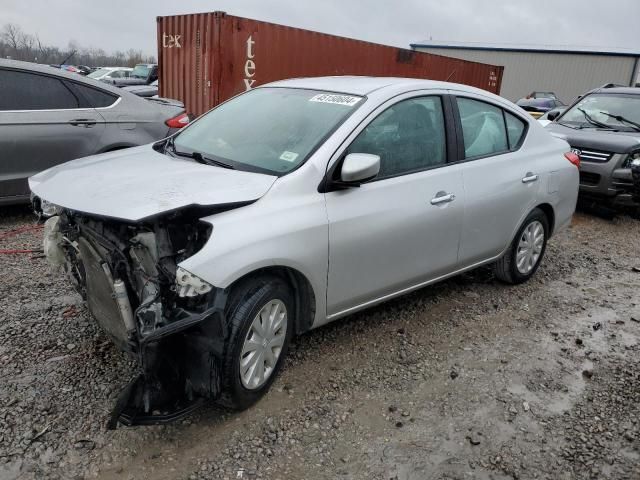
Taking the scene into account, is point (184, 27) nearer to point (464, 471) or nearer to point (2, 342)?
point (2, 342)

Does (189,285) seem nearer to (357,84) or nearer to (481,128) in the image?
(357,84)

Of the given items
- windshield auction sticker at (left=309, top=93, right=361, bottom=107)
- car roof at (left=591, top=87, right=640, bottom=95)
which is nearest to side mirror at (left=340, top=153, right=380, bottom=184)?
windshield auction sticker at (left=309, top=93, right=361, bottom=107)

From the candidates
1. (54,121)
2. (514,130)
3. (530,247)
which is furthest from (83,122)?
(530,247)

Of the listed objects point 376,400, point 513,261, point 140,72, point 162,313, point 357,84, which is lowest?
point 376,400

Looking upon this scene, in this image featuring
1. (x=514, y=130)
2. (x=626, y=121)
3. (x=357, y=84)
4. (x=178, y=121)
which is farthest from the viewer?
(x=626, y=121)

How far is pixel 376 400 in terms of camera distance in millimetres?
3211

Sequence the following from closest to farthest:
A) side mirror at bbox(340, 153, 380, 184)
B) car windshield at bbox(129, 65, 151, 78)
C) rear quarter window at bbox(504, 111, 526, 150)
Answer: side mirror at bbox(340, 153, 380, 184), rear quarter window at bbox(504, 111, 526, 150), car windshield at bbox(129, 65, 151, 78)

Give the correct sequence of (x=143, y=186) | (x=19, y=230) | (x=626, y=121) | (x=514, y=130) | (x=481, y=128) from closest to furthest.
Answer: (x=143, y=186)
(x=481, y=128)
(x=514, y=130)
(x=19, y=230)
(x=626, y=121)

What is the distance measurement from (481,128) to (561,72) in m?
41.0

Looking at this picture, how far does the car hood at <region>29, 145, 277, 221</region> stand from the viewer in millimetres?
2639

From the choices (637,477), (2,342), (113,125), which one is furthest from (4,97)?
(637,477)

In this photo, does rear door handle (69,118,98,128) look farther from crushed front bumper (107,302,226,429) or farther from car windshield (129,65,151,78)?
car windshield (129,65,151,78)

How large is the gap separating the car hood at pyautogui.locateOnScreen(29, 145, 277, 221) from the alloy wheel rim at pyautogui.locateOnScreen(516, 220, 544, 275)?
8.74 ft

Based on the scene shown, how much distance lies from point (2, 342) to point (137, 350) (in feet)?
4.52
